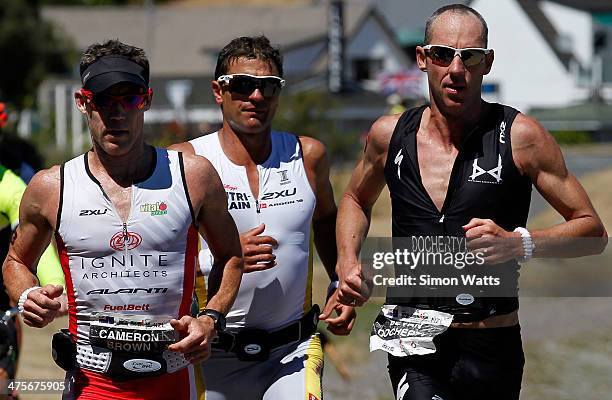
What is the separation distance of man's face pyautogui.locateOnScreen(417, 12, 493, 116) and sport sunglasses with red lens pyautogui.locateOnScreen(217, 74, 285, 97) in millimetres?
974

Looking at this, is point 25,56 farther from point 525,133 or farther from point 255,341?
point 525,133

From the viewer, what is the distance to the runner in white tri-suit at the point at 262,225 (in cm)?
591

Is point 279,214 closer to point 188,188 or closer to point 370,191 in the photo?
point 370,191

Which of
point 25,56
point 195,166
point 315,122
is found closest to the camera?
point 195,166

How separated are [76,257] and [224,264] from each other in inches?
24.9

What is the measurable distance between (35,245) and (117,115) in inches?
27.5

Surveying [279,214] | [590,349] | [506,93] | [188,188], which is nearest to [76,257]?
[188,188]

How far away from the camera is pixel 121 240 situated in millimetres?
4812

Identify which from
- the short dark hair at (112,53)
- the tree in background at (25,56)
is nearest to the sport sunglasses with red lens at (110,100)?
the short dark hair at (112,53)

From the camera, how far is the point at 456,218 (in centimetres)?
521

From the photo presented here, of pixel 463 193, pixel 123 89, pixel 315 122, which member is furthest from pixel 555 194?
pixel 315 122

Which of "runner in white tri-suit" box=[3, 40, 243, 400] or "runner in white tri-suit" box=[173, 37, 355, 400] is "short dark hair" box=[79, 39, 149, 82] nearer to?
"runner in white tri-suit" box=[3, 40, 243, 400]

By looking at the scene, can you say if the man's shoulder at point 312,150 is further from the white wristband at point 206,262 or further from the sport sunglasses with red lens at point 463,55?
the sport sunglasses with red lens at point 463,55

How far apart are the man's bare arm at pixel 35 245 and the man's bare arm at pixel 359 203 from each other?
134 centimetres
